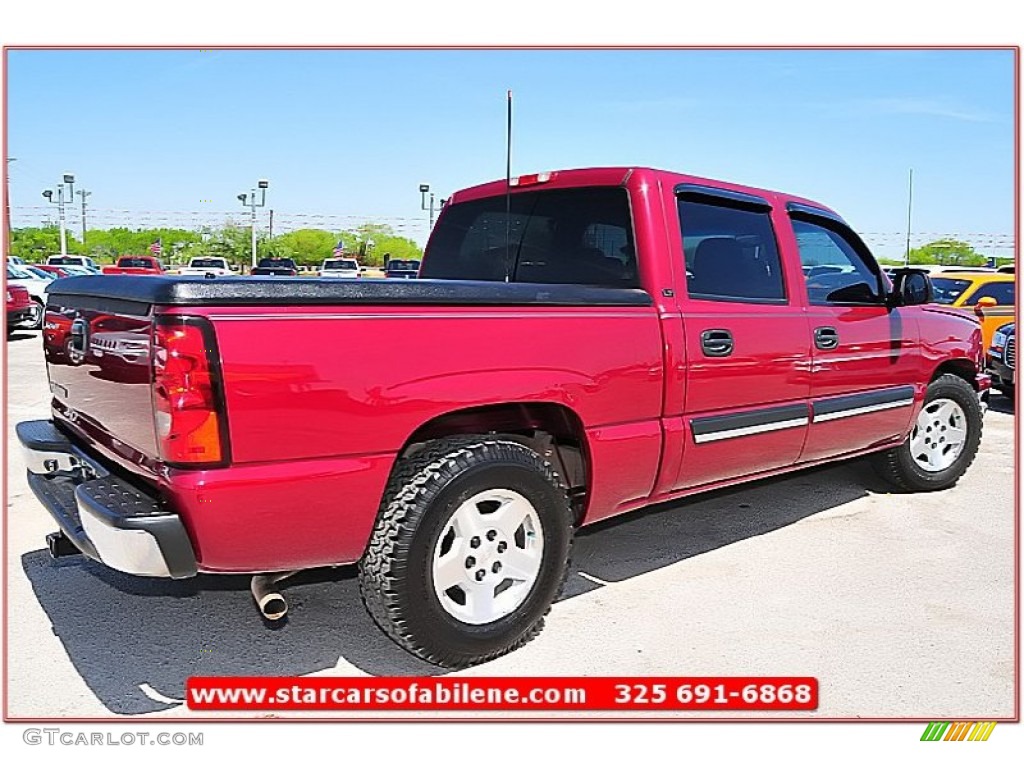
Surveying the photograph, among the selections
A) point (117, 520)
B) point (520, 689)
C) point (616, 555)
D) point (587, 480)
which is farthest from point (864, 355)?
point (117, 520)

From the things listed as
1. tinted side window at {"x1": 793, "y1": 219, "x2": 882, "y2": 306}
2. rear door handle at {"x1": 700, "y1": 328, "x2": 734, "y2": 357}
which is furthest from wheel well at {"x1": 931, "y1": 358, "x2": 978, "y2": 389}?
rear door handle at {"x1": 700, "y1": 328, "x2": 734, "y2": 357}

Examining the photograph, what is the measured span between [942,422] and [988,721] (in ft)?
10.1

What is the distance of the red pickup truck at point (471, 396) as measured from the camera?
2.84m

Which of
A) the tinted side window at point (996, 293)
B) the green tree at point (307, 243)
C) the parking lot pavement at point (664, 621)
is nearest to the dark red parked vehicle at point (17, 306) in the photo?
the parking lot pavement at point (664, 621)

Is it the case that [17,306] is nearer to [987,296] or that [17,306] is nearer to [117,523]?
[987,296]

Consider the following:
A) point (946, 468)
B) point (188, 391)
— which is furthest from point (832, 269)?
point (188, 391)

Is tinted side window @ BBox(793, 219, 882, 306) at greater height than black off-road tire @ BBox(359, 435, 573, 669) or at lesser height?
greater

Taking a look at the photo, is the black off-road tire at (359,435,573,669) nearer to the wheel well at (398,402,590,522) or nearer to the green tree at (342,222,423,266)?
the wheel well at (398,402,590,522)

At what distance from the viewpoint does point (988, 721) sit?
Result: 10.8 feet

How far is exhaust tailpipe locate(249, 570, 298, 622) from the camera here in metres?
3.22

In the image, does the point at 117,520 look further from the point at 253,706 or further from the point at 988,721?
the point at 988,721

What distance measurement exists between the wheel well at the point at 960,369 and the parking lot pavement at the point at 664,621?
3.45 feet

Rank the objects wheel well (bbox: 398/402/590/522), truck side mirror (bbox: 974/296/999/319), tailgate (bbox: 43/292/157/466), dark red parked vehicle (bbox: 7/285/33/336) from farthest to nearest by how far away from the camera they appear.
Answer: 1. dark red parked vehicle (bbox: 7/285/33/336)
2. truck side mirror (bbox: 974/296/999/319)
3. wheel well (bbox: 398/402/590/522)
4. tailgate (bbox: 43/292/157/466)

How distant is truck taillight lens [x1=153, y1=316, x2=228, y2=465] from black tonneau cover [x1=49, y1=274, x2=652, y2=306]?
0.09 m
